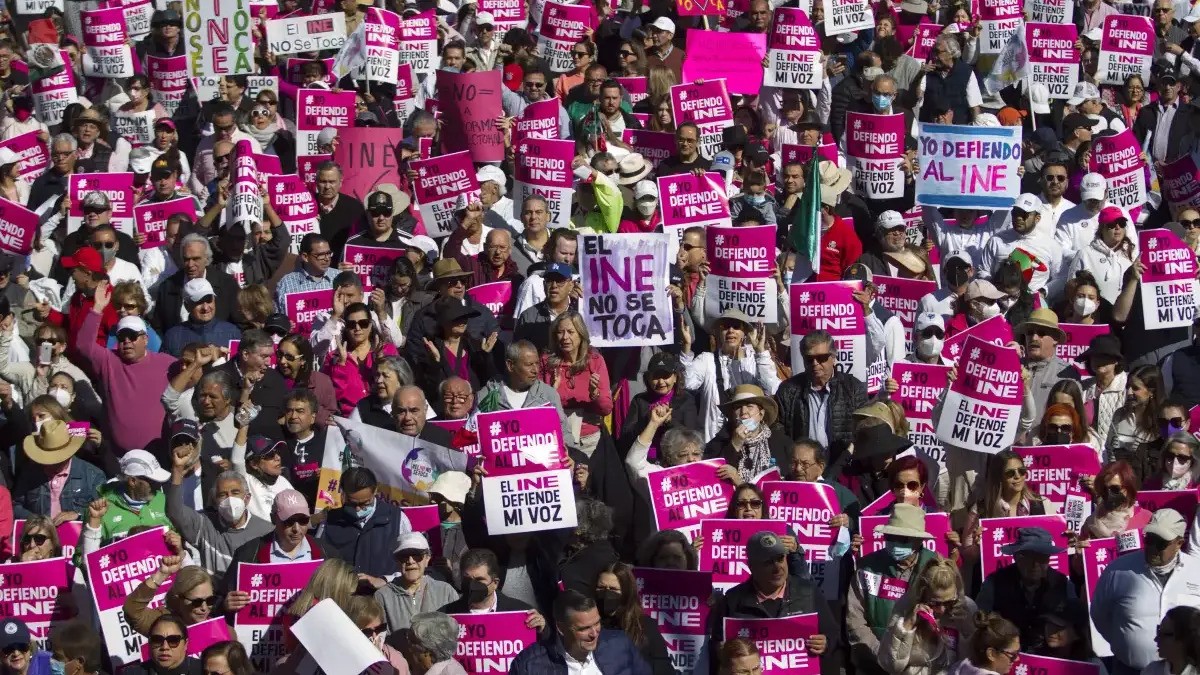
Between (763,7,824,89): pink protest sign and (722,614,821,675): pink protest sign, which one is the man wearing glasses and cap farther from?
(763,7,824,89): pink protest sign

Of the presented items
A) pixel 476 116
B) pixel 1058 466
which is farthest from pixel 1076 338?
pixel 476 116

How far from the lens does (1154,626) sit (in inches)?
449

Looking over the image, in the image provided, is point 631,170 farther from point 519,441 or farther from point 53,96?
point 519,441

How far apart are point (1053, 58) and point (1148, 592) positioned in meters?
10.1

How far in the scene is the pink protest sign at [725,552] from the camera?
40.8ft

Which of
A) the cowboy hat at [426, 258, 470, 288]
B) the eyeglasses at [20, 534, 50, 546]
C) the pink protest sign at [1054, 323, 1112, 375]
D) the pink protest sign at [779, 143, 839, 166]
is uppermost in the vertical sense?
the cowboy hat at [426, 258, 470, 288]

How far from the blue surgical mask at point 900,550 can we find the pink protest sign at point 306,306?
4.95 m

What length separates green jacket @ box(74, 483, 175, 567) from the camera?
13.0 metres

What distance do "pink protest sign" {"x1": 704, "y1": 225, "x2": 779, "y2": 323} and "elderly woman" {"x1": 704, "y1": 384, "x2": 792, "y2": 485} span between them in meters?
1.67

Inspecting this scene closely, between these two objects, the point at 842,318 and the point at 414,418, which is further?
the point at 842,318

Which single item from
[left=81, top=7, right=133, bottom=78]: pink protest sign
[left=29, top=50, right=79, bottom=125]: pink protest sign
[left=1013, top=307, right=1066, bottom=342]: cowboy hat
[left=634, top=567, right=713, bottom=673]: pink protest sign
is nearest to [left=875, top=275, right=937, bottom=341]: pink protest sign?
[left=1013, top=307, right=1066, bottom=342]: cowboy hat

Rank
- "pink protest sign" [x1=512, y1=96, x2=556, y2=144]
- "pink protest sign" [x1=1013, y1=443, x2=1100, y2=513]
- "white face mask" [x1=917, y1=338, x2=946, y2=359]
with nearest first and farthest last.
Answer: "pink protest sign" [x1=1013, y1=443, x2=1100, y2=513], "white face mask" [x1=917, y1=338, x2=946, y2=359], "pink protest sign" [x1=512, y1=96, x2=556, y2=144]

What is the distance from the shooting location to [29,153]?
18.8 metres

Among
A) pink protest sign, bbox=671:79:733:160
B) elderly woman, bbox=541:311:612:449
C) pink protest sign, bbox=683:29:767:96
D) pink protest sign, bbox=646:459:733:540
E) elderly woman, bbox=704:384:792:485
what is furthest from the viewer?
pink protest sign, bbox=683:29:767:96
